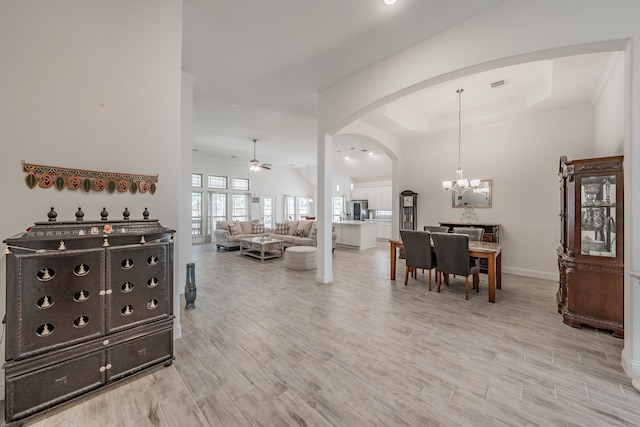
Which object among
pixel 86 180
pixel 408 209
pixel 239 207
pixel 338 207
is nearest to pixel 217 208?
pixel 239 207

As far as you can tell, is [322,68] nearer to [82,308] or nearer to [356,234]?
[82,308]

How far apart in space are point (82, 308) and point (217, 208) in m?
8.61

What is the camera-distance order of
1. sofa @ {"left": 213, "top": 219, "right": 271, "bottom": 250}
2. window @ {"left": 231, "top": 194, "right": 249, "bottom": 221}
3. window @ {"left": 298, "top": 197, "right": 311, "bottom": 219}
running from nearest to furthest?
sofa @ {"left": 213, "top": 219, "right": 271, "bottom": 250} → window @ {"left": 231, "top": 194, "right": 249, "bottom": 221} → window @ {"left": 298, "top": 197, "right": 311, "bottom": 219}

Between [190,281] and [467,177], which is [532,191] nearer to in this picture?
[467,177]

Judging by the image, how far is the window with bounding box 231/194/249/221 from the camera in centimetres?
1023

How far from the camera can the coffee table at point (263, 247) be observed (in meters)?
6.19

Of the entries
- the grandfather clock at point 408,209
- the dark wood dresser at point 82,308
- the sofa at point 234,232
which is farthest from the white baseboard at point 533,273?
the sofa at point 234,232

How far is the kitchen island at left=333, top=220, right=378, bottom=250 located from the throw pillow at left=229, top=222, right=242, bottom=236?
10.7 ft

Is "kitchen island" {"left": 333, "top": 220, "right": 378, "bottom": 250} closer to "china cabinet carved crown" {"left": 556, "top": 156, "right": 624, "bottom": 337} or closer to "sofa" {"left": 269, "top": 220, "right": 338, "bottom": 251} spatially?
"sofa" {"left": 269, "top": 220, "right": 338, "bottom": 251}

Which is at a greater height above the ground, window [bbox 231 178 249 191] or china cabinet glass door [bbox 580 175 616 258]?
window [bbox 231 178 249 191]

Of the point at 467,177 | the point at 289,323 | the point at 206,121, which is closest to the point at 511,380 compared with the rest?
the point at 289,323

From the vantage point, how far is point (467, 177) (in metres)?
5.68

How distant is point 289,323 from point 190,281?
59.4 inches

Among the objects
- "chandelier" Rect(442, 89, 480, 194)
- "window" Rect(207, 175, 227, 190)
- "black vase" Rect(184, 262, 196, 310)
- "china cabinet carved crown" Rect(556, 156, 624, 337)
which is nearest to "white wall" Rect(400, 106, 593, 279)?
"chandelier" Rect(442, 89, 480, 194)
